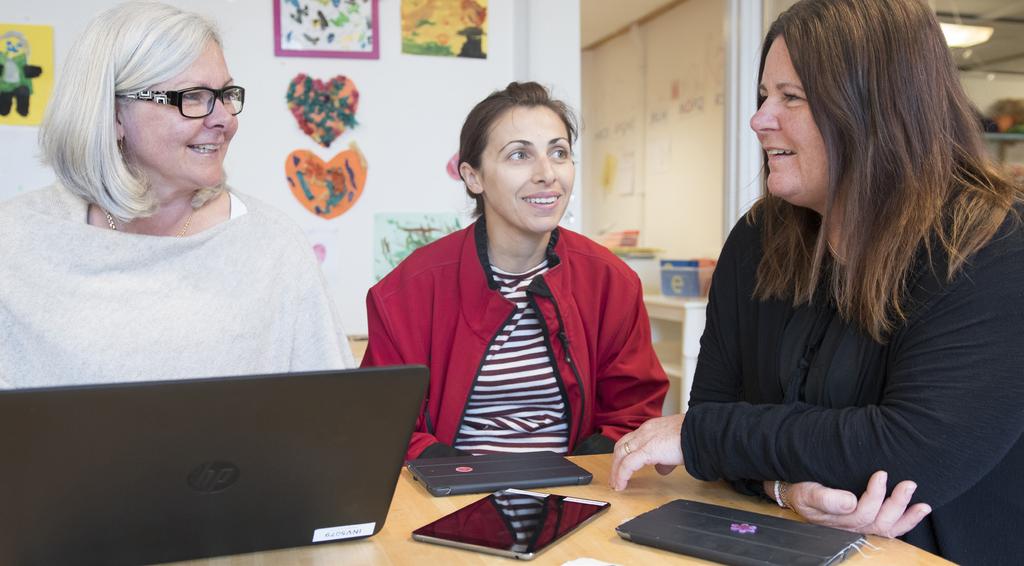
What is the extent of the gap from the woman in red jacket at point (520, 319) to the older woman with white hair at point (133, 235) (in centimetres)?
43

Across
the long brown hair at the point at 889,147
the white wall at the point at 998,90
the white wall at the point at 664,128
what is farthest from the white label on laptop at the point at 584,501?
the white wall at the point at 664,128

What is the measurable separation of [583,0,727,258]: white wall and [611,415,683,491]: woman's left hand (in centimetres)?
359

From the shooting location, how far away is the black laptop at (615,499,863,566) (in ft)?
3.37

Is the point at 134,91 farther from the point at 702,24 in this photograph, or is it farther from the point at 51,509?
the point at 702,24

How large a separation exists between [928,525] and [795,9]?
29.6 inches

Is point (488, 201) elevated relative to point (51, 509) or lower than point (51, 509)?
elevated

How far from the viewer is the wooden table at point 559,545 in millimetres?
1052

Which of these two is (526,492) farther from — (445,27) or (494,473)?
(445,27)

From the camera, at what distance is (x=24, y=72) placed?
261 centimetres

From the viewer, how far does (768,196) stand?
1609 mm

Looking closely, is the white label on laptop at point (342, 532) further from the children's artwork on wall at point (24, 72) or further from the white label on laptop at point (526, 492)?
the children's artwork on wall at point (24, 72)

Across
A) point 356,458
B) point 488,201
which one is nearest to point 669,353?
point 488,201

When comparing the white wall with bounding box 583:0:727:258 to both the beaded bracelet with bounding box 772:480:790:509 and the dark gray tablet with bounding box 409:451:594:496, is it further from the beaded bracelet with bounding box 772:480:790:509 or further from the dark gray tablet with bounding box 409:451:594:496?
the beaded bracelet with bounding box 772:480:790:509

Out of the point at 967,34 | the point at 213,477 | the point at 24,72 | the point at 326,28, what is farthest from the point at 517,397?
the point at 967,34
